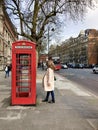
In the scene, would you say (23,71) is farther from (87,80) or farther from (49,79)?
(87,80)

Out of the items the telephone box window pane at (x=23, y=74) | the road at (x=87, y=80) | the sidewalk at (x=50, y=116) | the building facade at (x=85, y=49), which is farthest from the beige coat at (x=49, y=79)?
the building facade at (x=85, y=49)

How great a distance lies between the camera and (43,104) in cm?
1129

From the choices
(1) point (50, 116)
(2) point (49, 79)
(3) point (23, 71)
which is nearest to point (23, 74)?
(3) point (23, 71)

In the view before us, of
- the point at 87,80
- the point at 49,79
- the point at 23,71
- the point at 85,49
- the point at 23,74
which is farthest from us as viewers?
the point at 85,49

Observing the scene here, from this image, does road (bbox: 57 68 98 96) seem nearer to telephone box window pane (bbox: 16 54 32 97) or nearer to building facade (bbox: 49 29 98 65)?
telephone box window pane (bbox: 16 54 32 97)

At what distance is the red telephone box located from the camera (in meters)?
Result: 10.7

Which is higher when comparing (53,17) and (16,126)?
(53,17)

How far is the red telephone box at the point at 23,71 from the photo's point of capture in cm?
1072

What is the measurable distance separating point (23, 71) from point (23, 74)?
0.53ft

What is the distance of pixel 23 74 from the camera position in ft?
36.0

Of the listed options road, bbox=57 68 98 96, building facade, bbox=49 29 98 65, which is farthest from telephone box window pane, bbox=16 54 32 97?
building facade, bbox=49 29 98 65

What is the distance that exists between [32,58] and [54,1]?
1823cm

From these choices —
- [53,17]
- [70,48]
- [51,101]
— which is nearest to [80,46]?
[70,48]

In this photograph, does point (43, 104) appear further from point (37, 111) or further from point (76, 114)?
point (76, 114)
